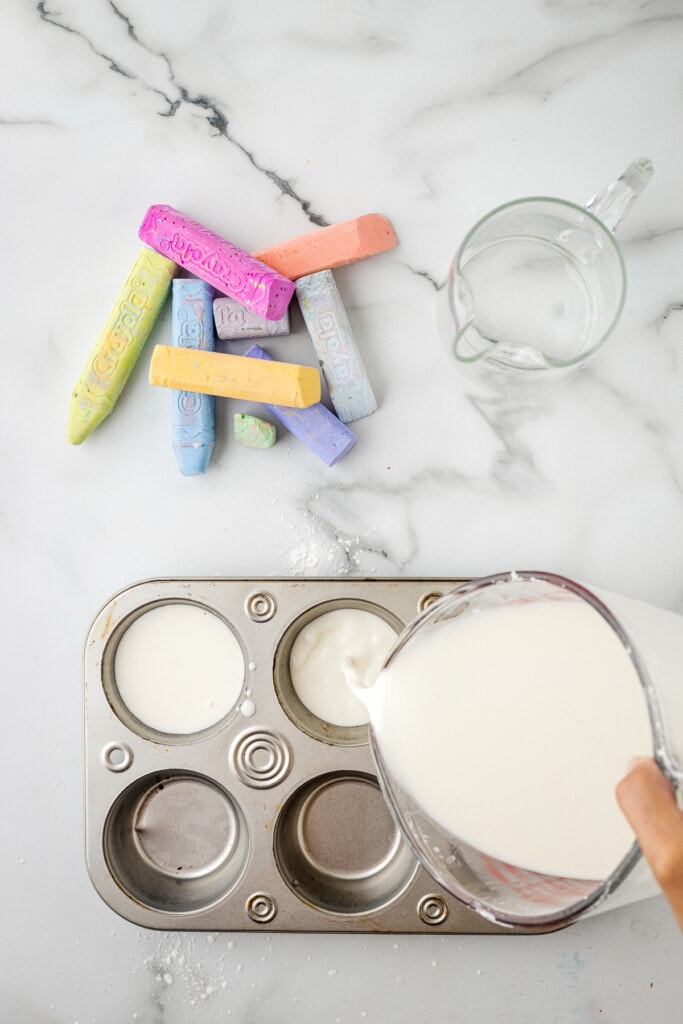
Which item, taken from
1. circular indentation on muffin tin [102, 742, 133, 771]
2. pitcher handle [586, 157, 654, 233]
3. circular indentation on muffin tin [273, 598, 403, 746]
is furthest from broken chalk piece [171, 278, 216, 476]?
pitcher handle [586, 157, 654, 233]

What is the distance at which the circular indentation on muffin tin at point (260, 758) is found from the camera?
37.1 inches

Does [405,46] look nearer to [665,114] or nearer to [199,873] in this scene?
[665,114]

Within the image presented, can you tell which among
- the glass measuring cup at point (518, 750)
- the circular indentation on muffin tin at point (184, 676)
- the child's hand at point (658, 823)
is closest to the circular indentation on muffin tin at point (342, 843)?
the circular indentation on muffin tin at point (184, 676)

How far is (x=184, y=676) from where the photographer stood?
0.98 meters

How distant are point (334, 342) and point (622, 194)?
0.35 m

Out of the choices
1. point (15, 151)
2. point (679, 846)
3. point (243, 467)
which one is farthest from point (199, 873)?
point (15, 151)

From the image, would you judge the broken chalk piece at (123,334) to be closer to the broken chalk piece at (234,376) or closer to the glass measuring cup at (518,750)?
the broken chalk piece at (234,376)

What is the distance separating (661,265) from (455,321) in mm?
259

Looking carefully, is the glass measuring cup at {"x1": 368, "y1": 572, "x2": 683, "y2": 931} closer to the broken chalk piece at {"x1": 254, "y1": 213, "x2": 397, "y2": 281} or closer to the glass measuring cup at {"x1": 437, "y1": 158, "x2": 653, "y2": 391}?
the glass measuring cup at {"x1": 437, "y1": 158, "x2": 653, "y2": 391}

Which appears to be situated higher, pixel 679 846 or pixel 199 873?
pixel 679 846

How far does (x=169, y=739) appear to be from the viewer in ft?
3.17

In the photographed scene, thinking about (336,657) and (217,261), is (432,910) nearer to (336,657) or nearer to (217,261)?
(336,657)

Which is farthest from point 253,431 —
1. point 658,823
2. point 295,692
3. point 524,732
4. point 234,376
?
point 658,823

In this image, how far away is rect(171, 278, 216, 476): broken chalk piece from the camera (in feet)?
3.28
